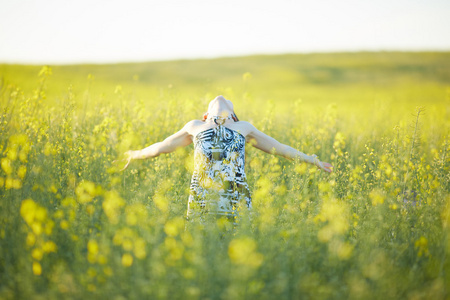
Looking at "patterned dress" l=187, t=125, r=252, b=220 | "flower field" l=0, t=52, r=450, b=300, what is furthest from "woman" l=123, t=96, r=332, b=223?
"flower field" l=0, t=52, r=450, b=300

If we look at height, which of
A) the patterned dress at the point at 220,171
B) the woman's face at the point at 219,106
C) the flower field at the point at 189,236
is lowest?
the flower field at the point at 189,236

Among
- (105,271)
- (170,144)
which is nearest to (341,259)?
(105,271)

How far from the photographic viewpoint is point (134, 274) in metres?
2.00

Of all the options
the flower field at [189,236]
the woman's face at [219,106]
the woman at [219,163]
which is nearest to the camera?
the flower field at [189,236]

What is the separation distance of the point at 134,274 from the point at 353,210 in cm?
214

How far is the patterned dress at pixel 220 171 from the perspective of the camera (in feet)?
9.63

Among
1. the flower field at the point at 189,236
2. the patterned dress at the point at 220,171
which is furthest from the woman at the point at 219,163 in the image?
the flower field at the point at 189,236

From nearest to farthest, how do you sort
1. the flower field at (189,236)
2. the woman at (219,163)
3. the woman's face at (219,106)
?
the flower field at (189,236) → the woman at (219,163) → the woman's face at (219,106)

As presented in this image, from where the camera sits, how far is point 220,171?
2.98m

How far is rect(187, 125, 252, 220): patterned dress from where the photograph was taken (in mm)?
2936

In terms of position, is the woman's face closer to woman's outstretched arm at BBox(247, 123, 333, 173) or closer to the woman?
the woman

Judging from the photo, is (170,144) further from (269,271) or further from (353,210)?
(353,210)

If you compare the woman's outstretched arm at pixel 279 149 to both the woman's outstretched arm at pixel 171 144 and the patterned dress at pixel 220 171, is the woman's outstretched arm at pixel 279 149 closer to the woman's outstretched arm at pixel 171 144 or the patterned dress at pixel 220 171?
the patterned dress at pixel 220 171

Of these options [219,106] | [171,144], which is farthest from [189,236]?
[219,106]
